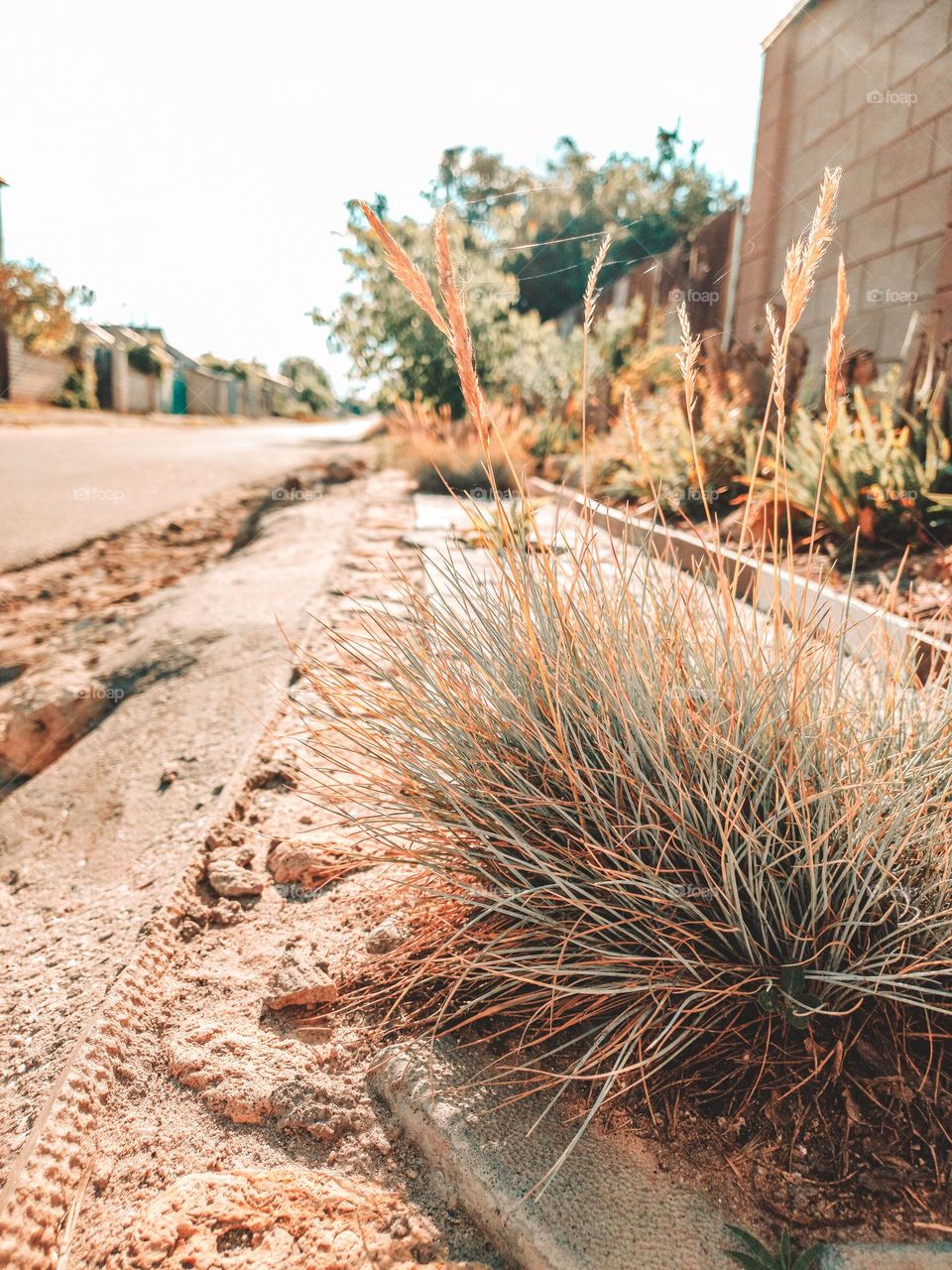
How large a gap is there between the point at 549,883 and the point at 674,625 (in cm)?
50

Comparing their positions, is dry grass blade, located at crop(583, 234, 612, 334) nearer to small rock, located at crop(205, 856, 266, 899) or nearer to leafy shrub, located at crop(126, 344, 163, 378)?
small rock, located at crop(205, 856, 266, 899)

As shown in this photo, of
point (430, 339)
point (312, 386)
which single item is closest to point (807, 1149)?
point (430, 339)

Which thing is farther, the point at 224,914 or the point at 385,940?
the point at 224,914

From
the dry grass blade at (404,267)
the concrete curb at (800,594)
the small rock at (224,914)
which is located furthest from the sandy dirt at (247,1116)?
the dry grass blade at (404,267)

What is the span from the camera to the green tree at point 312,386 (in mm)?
74312

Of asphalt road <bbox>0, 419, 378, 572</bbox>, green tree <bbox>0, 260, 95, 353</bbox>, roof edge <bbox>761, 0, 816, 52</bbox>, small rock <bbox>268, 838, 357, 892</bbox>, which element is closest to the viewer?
small rock <bbox>268, 838, 357, 892</bbox>

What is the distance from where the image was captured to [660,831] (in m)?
1.49

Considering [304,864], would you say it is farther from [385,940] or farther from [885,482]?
[885,482]

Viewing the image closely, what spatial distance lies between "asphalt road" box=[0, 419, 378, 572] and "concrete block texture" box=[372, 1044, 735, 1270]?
17.8 feet

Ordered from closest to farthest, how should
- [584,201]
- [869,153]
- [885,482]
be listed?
[885,482] → [869,153] → [584,201]

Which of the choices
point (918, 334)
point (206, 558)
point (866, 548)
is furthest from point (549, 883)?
point (206, 558)

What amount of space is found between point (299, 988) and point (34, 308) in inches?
1166

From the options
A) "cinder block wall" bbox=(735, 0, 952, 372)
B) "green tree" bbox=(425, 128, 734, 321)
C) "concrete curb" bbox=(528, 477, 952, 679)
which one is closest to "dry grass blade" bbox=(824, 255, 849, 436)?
"concrete curb" bbox=(528, 477, 952, 679)

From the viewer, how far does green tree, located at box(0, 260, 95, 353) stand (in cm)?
2523
